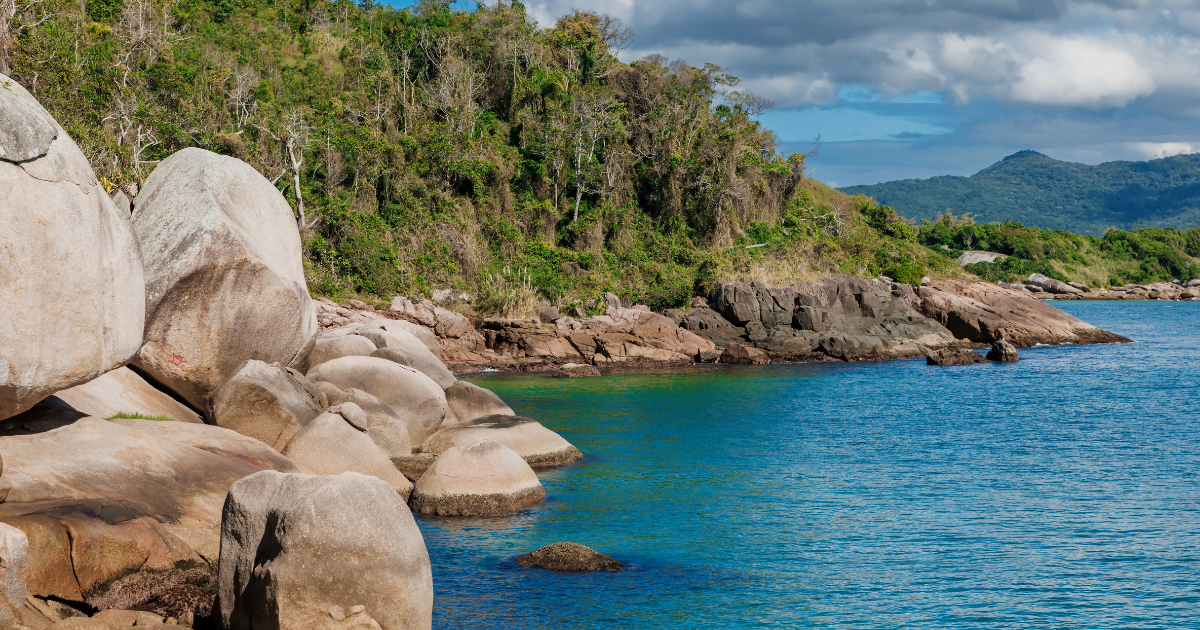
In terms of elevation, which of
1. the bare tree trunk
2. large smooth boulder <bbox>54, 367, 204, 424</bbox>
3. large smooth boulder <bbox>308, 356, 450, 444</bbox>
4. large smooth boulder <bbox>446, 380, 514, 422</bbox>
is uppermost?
the bare tree trunk

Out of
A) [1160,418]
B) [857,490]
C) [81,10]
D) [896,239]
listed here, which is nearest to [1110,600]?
[857,490]

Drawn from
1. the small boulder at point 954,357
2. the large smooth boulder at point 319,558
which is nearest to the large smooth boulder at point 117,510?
the large smooth boulder at point 319,558

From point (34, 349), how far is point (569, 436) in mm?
17135

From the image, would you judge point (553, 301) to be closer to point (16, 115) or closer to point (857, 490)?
point (857, 490)

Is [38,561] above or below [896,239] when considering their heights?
below

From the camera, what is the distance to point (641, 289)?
53.5 meters

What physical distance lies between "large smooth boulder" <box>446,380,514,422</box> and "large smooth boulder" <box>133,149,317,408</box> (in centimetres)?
658

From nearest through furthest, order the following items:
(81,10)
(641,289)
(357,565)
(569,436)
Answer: (357,565) < (569,436) < (81,10) < (641,289)

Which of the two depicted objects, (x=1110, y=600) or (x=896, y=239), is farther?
(x=896, y=239)

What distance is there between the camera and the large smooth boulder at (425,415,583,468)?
67.2ft

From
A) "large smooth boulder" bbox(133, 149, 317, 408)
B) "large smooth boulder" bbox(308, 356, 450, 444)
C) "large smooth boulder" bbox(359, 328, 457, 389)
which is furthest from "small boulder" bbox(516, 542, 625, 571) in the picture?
"large smooth boulder" bbox(359, 328, 457, 389)

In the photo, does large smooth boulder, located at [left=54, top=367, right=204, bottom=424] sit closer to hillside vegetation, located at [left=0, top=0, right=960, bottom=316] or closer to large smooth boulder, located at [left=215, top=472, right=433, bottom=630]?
large smooth boulder, located at [left=215, top=472, right=433, bottom=630]

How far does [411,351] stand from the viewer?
25312mm

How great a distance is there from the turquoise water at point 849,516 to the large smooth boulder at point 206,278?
15.1ft
